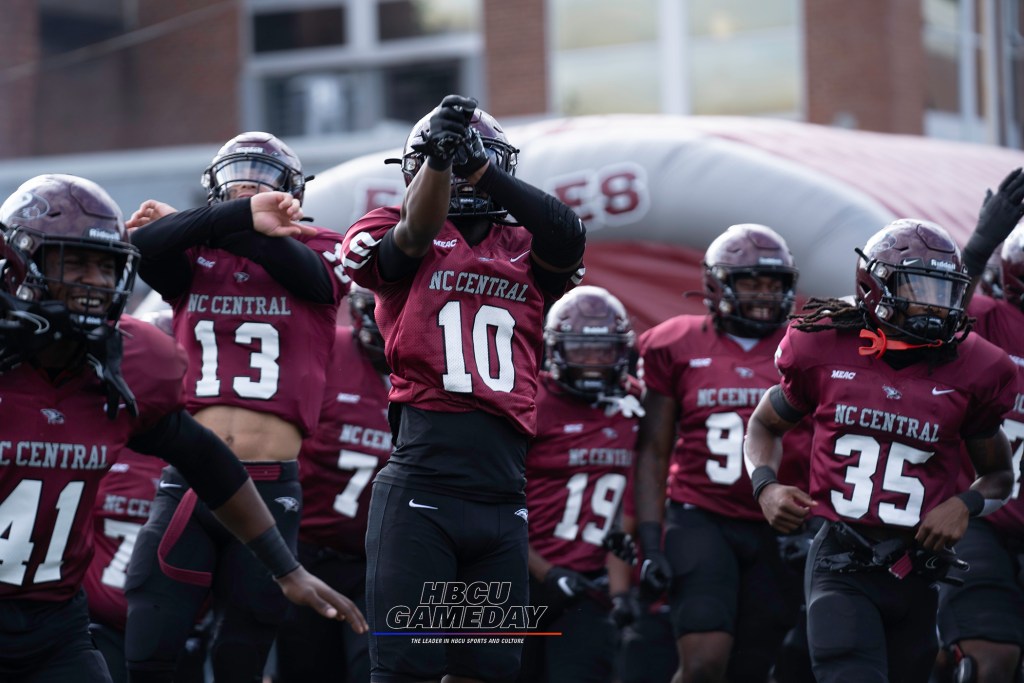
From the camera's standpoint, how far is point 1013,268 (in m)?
5.54

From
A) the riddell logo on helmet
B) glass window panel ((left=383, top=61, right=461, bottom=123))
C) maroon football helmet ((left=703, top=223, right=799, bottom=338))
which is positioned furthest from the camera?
glass window panel ((left=383, top=61, right=461, bottom=123))

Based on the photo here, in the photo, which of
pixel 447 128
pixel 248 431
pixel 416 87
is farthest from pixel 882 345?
pixel 416 87

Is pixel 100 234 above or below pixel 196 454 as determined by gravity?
above

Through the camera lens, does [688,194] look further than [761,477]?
Yes

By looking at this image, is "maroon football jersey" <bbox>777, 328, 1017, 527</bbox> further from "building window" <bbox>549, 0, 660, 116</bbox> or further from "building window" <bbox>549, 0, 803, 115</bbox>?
"building window" <bbox>549, 0, 660, 116</bbox>

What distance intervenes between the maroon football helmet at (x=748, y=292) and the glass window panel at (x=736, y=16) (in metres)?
8.35

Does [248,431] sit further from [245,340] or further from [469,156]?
[469,156]

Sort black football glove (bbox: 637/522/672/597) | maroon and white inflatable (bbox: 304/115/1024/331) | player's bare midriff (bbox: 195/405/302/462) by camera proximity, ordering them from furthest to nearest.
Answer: maroon and white inflatable (bbox: 304/115/1024/331)
black football glove (bbox: 637/522/672/597)
player's bare midriff (bbox: 195/405/302/462)

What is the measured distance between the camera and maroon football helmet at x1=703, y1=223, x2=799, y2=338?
5945mm

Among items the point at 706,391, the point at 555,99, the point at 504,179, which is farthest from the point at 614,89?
the point at 504,179

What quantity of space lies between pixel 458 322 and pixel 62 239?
3.27 feet

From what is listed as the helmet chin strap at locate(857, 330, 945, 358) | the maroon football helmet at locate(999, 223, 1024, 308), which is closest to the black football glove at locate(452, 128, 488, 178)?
the helmet chin strap at locate(857, 330, 945, 358)

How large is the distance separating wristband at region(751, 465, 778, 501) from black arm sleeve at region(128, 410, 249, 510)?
1673 millimetres

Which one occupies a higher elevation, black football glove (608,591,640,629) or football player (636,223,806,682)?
football player (636,223,806,682)
